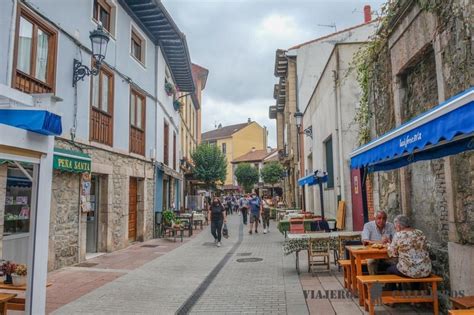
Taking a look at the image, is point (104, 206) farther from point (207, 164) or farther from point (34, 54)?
point (207, 164)

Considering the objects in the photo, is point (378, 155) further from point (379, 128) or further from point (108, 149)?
point (108, 149)

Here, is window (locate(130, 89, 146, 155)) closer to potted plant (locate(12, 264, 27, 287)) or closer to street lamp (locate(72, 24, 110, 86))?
street lamp (locate(72, 24, 110, 86))

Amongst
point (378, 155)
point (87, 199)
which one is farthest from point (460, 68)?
point (87, 199)

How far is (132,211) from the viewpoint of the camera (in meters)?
13.9

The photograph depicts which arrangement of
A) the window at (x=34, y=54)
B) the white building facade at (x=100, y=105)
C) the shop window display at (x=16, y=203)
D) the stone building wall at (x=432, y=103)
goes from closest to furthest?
the stone building wall at (x=432, y=103) → the shop window display at (x=16, y=203) → the window at (x=34, y=54) → the white building facade at (x=100, y=105)

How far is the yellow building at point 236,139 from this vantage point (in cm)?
6531

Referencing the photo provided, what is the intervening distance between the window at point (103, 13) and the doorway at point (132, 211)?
4.98m

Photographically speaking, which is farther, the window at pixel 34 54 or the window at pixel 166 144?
the window at pixel 166 144

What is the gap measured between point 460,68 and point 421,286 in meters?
2.78

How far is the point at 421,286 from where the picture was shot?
531 cm

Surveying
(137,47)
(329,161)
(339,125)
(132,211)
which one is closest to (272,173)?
(329,161)

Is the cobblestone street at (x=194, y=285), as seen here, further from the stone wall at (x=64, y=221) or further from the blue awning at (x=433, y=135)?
the blue awning at (x=433, y=135)

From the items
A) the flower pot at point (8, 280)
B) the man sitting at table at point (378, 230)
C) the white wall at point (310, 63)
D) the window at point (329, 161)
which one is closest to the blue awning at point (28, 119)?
the flower pot at point (8, 280)

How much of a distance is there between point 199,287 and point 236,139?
58.6 meters
